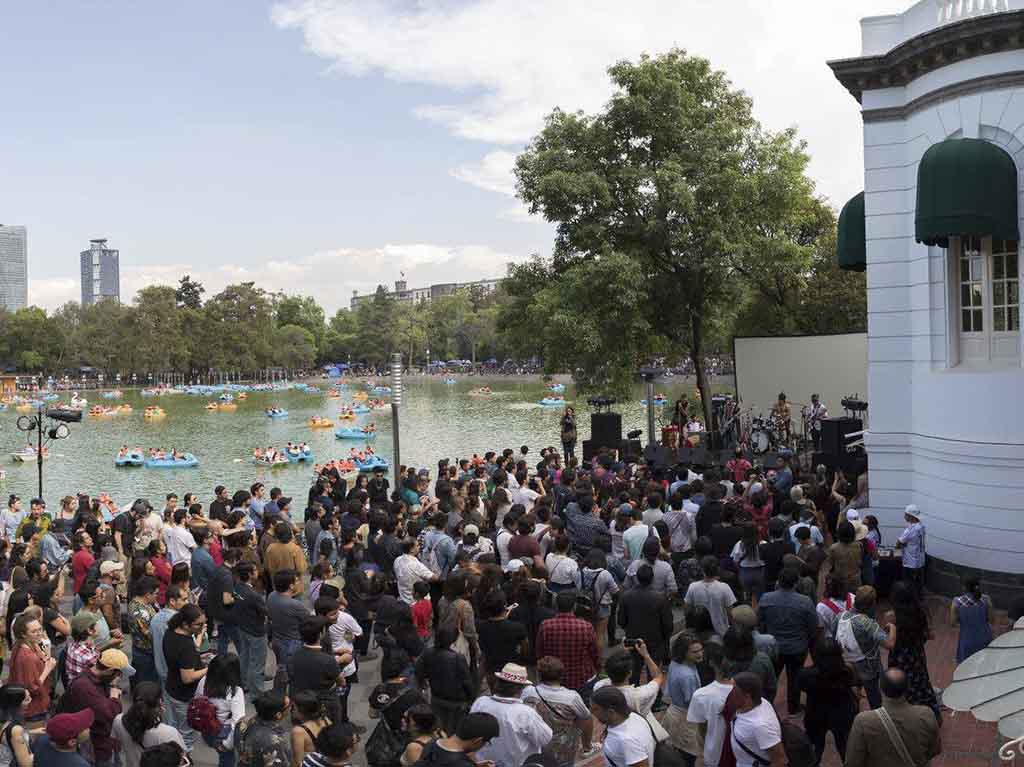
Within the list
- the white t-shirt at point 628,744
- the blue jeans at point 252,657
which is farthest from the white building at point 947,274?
the blue jeans at point 252,657

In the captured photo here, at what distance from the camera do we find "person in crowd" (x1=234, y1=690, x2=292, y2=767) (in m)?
5.75

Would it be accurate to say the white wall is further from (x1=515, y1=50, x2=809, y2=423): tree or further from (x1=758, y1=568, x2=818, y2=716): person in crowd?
(x1=758, y1=568, x2=818, y2=716): person in crowd

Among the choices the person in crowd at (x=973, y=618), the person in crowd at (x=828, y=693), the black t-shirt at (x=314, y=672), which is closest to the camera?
the black t-shirt at (x=314, y=672)

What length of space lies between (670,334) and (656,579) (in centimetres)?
1840

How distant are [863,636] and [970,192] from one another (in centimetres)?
699

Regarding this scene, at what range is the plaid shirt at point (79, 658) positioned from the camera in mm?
7180

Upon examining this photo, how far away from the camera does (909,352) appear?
13562mm

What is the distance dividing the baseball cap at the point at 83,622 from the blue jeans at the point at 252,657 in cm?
149

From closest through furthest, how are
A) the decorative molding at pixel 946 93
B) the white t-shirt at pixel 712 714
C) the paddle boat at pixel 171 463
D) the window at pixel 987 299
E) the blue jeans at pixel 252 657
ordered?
the white t-shirt at pixel 712 714
the blue jeans at pixel 252 657
the decorative molding at pixel 946 93
the window at pixel 987 299
the paddle boat at pixel 171 463

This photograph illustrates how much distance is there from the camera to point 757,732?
5.51 metres

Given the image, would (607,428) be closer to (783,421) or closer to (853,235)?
(783,421)

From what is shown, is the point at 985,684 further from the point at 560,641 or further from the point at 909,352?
the point at 909,352

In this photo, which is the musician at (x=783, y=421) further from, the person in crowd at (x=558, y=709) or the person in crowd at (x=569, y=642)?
the person in crowd at (x=558, y=709)

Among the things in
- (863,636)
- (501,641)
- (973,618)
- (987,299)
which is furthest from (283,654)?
(987,299)
